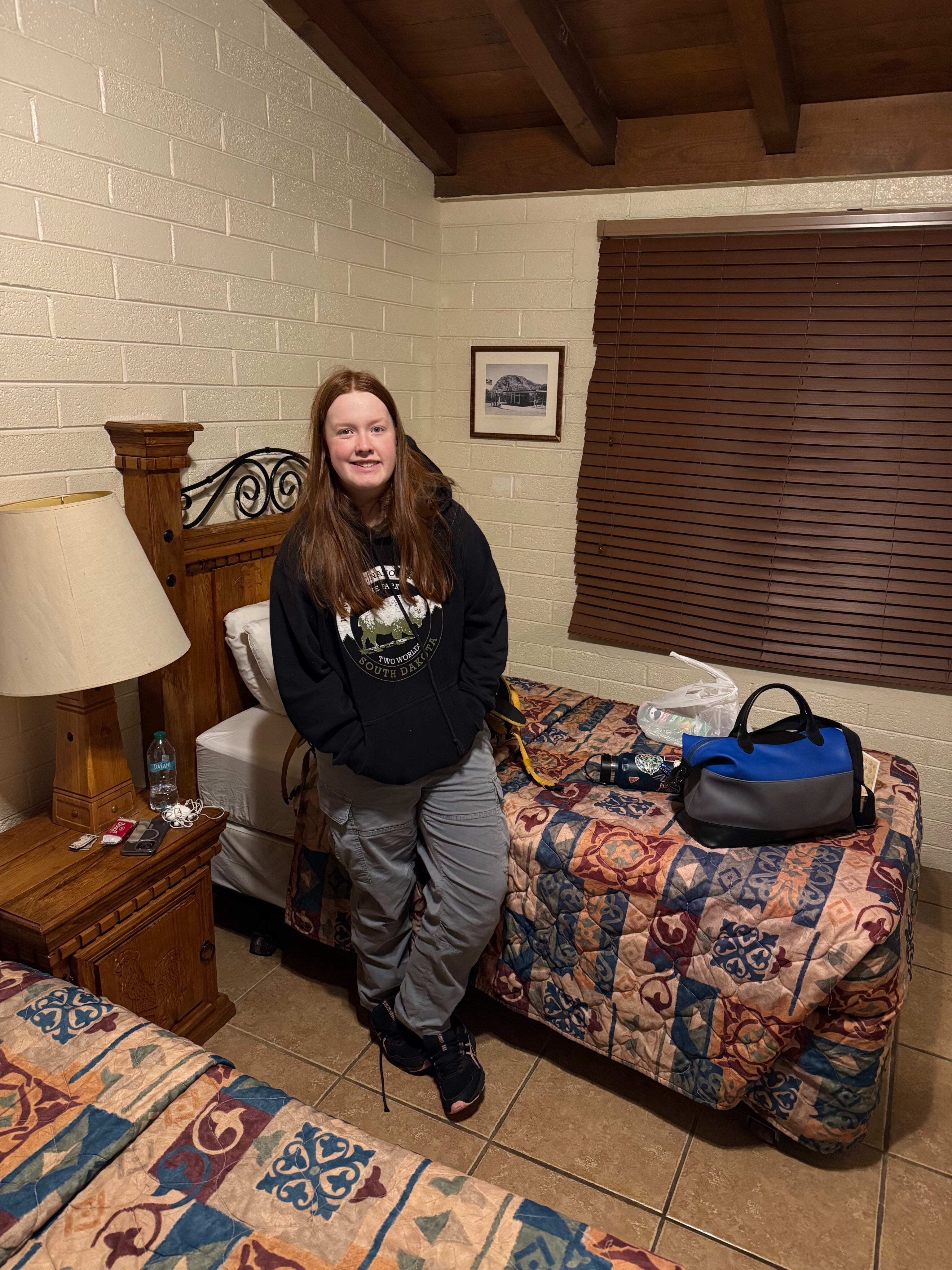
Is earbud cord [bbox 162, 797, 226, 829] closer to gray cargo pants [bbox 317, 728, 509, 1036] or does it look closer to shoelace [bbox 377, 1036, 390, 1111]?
gray cargo pants [bbox 317, 728, 509, 1036]

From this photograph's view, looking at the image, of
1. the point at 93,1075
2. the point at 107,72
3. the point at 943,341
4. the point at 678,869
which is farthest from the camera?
the point at 943,341

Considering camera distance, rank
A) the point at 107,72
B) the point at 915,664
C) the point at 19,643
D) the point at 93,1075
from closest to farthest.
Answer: the point at 93,1075 → the point at 19,643 → the point at 107,72 → the point at 915,664

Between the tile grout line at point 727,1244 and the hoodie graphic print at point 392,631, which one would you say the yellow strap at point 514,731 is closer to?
the hoodie graphic print at point 392,631

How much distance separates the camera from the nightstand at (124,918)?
173cm

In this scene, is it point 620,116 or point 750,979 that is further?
point 620,116

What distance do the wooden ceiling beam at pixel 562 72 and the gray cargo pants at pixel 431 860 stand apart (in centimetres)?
204

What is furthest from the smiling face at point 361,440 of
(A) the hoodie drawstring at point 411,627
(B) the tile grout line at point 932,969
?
(B) the tile grout line at point 932,969

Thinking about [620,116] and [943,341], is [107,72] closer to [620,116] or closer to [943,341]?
[620,116]

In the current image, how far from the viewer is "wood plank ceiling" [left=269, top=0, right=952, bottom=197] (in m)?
2.42

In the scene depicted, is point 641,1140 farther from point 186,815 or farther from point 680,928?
point 186,815

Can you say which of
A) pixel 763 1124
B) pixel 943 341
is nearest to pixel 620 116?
pixel 943 341

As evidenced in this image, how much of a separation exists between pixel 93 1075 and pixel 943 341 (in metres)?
3.03

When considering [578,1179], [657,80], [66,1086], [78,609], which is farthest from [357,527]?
[657,80]

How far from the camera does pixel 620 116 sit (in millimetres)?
3039
